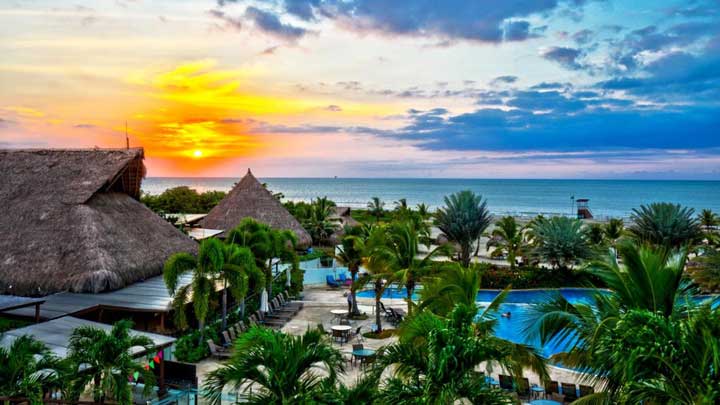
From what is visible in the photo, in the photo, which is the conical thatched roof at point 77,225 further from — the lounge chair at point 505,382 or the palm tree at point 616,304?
the palm tree at point 616,304

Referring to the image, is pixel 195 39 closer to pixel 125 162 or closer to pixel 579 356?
pixel 125 162

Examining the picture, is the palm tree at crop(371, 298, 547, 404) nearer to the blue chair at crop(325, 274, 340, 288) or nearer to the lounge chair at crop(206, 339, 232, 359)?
the lounge chair at crop(206, 339, 232, 359)

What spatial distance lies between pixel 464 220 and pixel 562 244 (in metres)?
4.99

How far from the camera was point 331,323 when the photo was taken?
1805 cm

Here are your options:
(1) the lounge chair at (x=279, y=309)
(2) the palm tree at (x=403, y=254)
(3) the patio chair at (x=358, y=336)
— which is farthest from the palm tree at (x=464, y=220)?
(2) the palm tree at (x=403, y=254)

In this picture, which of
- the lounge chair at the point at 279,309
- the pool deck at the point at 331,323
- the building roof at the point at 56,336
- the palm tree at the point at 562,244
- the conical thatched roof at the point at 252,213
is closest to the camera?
the building roof at the point at 56,336

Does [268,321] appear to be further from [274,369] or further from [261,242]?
[274,369]

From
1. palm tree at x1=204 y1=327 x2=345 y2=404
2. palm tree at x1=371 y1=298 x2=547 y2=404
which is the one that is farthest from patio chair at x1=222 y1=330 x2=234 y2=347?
palm tree at x1=371 y1=298 x2=547 y2=404

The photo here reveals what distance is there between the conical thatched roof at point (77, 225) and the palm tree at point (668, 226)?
21.6m

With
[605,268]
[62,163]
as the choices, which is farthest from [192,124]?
[605,268]

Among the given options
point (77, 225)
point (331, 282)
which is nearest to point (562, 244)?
point (331, 282)

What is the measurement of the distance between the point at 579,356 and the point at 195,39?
857 inches

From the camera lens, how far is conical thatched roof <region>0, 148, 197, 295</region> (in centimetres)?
1588

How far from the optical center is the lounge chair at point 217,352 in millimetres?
13875
